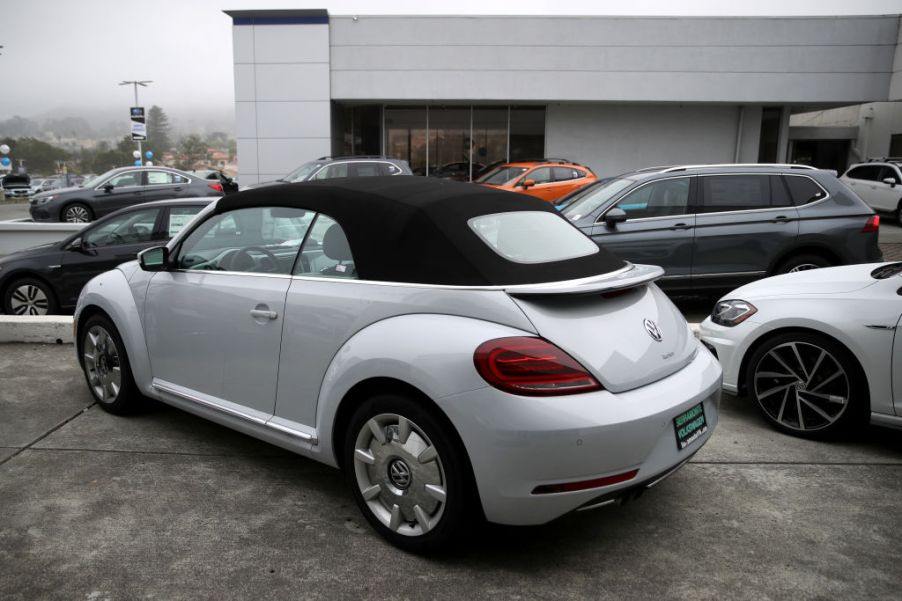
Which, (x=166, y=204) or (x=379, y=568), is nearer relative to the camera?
(x=379, y=568)

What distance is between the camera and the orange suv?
55.0ft

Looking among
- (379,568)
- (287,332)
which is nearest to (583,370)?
(379,568)

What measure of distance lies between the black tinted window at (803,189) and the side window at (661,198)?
3.78 feet

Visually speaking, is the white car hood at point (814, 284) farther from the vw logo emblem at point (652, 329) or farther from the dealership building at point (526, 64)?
the dealership building at point (526, 64)

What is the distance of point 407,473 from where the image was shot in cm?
290

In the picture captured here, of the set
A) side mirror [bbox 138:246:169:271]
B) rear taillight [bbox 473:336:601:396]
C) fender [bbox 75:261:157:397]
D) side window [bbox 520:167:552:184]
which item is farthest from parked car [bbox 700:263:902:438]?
side window [bbox 520:167:552:184]

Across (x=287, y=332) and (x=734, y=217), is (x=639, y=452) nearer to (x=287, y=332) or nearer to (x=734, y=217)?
(x=287, y=332)

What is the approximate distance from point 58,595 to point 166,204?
20.2 ft

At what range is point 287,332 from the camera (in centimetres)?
333

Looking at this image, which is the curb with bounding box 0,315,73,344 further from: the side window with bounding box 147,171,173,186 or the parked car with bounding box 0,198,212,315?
the side window with bounding box 147,171,173,186

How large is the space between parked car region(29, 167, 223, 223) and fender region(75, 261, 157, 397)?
11476 mm

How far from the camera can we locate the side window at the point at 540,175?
16.9 metres

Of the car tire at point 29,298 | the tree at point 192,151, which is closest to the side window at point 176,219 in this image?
the car tire at point 29,298

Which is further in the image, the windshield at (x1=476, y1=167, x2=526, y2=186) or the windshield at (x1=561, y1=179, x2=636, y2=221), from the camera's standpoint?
the windshield at (x1=476, y1=167, x2=526, y2=186)
